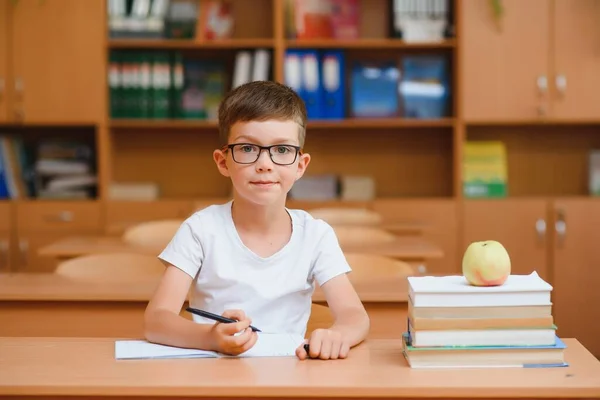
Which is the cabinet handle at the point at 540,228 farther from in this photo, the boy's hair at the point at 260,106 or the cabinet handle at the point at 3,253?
the boy's hair at the point at 260,106

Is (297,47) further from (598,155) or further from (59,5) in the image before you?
(598,155)

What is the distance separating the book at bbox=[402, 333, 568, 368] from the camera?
1.49m

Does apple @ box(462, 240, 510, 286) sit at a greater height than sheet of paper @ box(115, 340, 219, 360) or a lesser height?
greater

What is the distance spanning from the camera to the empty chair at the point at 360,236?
3771mm

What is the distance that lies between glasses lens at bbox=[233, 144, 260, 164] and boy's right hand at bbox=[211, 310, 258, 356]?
0.36 m

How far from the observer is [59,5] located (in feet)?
15.9

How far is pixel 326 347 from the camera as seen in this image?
1584mm

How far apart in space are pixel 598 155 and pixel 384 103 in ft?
4.13

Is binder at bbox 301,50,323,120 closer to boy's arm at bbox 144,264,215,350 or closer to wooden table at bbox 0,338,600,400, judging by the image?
boy's arm at bbox 144,264,215,350

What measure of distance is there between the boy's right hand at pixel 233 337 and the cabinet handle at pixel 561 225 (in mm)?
3568

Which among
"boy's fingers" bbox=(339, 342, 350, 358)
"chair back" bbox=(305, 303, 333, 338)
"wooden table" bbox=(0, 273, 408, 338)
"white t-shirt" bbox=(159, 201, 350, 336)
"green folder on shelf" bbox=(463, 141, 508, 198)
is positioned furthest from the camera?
"green folder on shelf" bbox=(463, 141, 508, 198)

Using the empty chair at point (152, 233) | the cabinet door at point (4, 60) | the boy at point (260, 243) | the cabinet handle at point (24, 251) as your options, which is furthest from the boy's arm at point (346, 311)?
the cabinet door at point (4, 60)

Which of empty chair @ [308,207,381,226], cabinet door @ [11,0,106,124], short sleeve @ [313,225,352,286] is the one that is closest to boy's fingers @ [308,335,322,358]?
short sleeve @ [313,225,352,286]

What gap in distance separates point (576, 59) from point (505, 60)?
0.38 m
